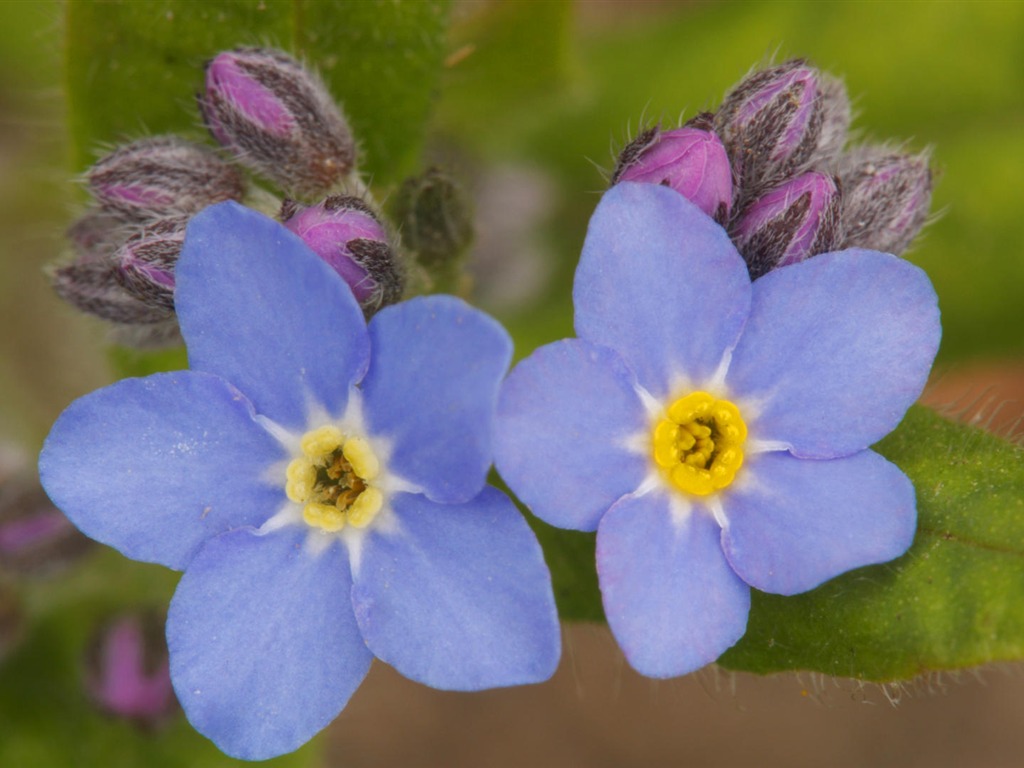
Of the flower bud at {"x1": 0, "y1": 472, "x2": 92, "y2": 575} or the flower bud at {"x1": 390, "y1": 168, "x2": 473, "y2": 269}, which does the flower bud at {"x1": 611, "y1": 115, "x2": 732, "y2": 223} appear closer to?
the flower bud at {"x1": 390, "y1": 168, "x2": 473, "y2": 269}

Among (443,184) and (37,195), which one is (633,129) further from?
(37,195)

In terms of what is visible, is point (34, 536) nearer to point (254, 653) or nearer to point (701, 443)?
point (254, 653)

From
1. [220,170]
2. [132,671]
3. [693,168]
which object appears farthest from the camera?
[132,671]

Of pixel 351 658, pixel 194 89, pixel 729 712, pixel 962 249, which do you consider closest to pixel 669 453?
pixel 351 658

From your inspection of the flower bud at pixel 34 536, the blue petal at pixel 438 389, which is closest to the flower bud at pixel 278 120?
the blue petal at pixel 438 389

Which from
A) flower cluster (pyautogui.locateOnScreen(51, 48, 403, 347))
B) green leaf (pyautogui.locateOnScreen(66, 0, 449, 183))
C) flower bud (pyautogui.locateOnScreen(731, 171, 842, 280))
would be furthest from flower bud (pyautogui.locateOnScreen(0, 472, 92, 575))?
flower bud (pyautogui.locateOnScreen(731, 171, 842, 280))

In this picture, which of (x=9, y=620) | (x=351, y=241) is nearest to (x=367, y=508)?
(x=351, y=241)
